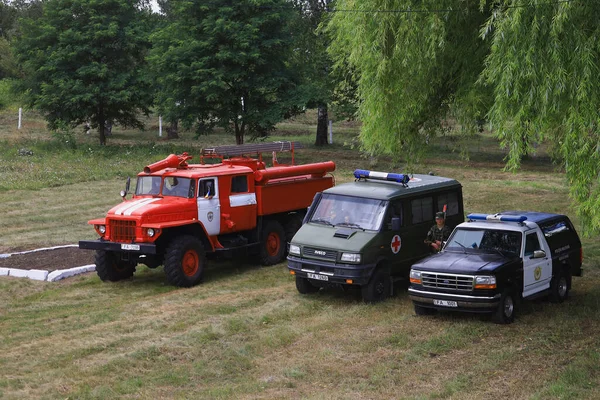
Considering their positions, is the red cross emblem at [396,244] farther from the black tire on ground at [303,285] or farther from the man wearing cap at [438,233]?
the black tire on ground at [303,285]

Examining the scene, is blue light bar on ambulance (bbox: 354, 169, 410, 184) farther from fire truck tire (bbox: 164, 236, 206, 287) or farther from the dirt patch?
the dirt patch

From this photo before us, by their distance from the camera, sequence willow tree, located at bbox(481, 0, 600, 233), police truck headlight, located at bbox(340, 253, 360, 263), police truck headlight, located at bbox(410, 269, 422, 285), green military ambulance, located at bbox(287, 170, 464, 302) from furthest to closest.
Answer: green military ambulance, located at bbox(287, 170, 464, 302) → police truck headlight, located at bbox(340, 253, 360, 263) → police truck headlight, located at bbox(410, 269, 422, 285) → willow tree, located at bbox(481, 0, 600, 233)

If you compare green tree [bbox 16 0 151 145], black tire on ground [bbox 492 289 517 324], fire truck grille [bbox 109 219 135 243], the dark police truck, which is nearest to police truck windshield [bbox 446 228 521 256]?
the dark police truck

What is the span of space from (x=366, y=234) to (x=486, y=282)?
8.81ft

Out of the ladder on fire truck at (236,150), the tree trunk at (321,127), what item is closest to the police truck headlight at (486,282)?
the ladder on fire truck at (236,150)

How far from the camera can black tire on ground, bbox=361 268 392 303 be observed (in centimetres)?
1374

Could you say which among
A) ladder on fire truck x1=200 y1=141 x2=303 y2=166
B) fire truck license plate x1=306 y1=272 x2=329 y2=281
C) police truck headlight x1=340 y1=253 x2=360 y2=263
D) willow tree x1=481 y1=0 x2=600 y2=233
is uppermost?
willow tree x1=481 y1=0 x2=600 y2=233

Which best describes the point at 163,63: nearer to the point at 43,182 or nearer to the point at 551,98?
the point at 43,182

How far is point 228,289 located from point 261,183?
2.95m

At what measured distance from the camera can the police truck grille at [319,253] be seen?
13719mm

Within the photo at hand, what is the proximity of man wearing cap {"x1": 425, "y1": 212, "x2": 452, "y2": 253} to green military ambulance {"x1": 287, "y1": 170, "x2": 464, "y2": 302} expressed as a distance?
232 millimetres

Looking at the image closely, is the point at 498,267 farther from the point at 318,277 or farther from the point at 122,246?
the point at 122,246

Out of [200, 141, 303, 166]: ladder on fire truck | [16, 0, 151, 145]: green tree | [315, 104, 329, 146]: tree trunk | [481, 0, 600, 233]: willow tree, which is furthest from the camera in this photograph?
[315, 104, 329, 146]: tree trunk

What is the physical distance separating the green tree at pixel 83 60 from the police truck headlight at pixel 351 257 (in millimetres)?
25367
